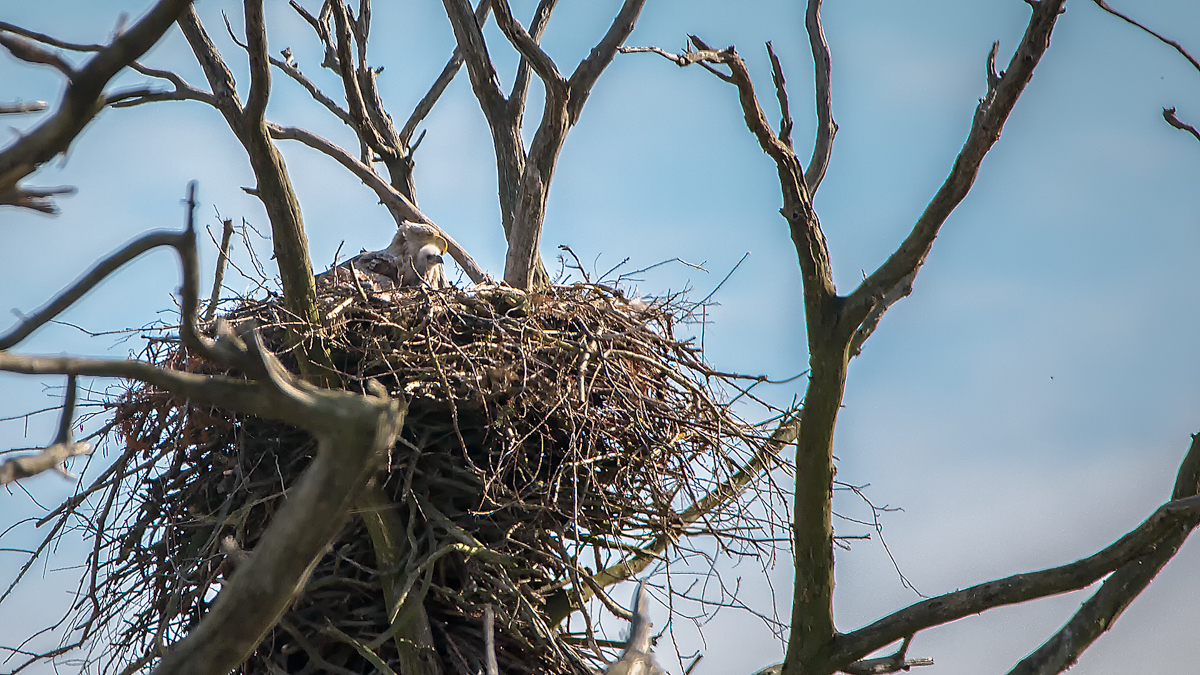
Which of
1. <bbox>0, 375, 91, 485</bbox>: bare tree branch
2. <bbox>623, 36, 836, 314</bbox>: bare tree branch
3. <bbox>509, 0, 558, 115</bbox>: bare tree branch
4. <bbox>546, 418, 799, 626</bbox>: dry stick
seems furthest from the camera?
<bbox>509, 0, 558, 115</bbox>: bare tree branch

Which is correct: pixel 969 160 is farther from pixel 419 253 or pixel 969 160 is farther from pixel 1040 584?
pixel 419 253

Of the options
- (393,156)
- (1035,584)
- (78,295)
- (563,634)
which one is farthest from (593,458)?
(393,156)

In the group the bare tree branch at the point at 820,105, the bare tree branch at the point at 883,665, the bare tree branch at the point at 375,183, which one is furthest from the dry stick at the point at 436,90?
the bare tree branch at the point at 883,665

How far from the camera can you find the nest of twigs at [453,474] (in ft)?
15.6

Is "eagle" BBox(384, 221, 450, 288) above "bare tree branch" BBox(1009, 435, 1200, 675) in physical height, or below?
above

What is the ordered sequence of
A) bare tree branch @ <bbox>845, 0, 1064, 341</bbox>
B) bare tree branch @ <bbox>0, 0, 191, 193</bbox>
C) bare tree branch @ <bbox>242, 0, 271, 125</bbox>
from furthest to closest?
bare tree branch @ <bbox>845, 0, 1064, 341</bbox> → bare tree branch @ <bbox>242, 0, 271, 125</bbox> → bare tree branch @ <bbox>0, 0, 191, 193</bbox>

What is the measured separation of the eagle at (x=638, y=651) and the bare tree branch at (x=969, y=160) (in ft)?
5.05

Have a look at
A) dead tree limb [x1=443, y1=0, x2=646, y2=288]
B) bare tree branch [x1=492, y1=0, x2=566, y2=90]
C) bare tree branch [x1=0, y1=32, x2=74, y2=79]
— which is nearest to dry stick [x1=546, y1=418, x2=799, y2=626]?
dead tree limb [x1=443, y1=0, x2=646, y2=288]

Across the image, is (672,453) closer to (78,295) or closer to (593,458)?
(593,458)

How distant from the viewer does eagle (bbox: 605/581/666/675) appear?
3312 mm

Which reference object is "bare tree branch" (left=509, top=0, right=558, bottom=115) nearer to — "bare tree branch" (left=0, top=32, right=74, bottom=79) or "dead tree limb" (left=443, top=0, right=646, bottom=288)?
"dead tree limb" (left=443, top=0, right=646, bottom=288)

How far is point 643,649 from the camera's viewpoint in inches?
137

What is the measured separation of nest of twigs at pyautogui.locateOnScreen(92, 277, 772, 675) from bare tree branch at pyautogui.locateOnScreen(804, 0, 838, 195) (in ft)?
3.73

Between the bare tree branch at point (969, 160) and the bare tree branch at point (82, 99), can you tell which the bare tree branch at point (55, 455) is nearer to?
the bare tree branch at point (82, 99)
